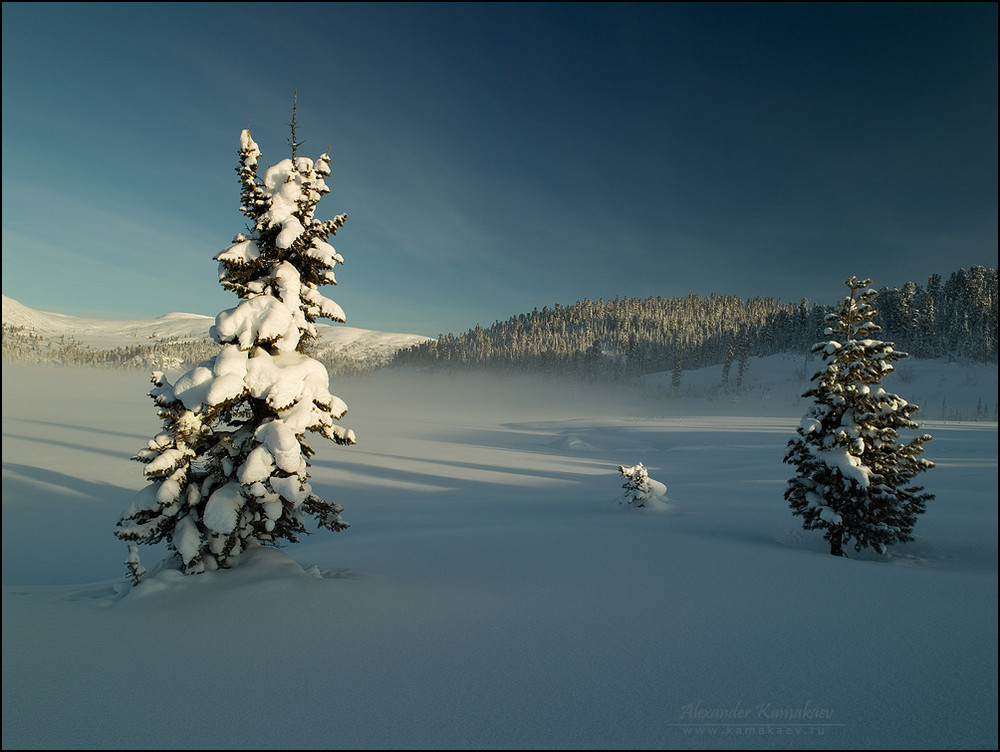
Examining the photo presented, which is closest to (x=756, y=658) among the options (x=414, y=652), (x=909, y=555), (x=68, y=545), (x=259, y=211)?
(x=414, y=652)

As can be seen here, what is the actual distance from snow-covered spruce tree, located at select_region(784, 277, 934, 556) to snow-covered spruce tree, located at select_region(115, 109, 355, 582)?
10.7 m

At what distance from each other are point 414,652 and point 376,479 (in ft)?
67.2

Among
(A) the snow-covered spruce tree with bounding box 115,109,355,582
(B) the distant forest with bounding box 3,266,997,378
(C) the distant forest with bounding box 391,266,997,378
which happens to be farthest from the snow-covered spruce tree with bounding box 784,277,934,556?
(C) the distant forest with bounding box 391,266,997,378

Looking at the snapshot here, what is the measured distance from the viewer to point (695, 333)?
5920 inches

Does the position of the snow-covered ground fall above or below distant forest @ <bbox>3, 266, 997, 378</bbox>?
below

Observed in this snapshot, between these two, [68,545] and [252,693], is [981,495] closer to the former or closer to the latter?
[252,693]

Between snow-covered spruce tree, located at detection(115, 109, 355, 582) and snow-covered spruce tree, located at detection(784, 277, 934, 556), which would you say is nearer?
snow-covered spruce tree, located at detection(115, 109, 355, 582)

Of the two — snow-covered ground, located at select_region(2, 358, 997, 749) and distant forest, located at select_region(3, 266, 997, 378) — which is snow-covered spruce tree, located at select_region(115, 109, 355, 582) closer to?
snow-covered ground, located at select_region(2, 358, 997, 749)

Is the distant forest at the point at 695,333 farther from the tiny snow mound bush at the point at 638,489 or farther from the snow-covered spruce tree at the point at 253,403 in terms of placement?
the snow-covered spruce tree at the point at 253,403

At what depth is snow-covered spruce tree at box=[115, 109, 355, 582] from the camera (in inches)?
262

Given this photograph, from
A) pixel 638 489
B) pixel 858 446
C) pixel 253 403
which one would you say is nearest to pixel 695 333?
pixel 638 489

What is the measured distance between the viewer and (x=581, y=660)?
4.29 metres

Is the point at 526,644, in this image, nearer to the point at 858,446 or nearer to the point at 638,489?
the point at 858,446

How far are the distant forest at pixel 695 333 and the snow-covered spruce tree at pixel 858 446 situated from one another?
270 feet
